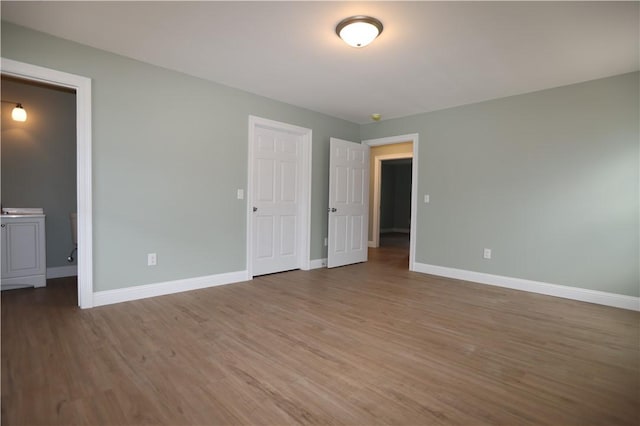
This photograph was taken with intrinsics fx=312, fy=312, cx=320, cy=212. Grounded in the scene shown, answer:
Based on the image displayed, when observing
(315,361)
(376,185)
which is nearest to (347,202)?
(376,185)

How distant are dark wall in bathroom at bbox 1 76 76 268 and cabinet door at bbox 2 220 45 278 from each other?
23.0 inches

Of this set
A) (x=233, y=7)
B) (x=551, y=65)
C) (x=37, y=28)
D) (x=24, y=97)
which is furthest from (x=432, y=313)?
(x=24, y=97)

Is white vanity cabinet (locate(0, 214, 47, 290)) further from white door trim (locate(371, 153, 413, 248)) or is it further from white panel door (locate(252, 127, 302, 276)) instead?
white door trim (locate(371, 153, 413, 248))

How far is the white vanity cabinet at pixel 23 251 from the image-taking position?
3.43m

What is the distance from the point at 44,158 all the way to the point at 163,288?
8.35 ft

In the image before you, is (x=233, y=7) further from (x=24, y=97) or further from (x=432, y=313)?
(x=24, y=97)

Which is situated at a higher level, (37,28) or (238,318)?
(37,28)

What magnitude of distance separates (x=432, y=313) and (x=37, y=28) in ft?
14.1

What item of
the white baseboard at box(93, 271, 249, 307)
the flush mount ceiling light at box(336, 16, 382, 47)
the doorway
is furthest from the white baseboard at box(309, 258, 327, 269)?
the doorway

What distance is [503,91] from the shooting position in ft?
12.6

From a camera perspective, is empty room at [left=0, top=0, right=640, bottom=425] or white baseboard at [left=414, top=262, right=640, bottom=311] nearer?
empty room at [left=0, top=0, right=640, bottom=425]

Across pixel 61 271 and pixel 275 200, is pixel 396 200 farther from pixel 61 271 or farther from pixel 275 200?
pixel 61 271

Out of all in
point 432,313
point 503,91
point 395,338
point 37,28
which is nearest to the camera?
point 395,338

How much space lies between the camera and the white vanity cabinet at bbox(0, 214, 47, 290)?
3.43 metres
